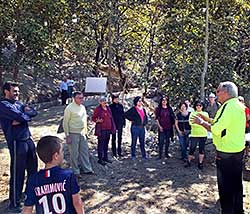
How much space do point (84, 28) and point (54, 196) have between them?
1268 centimetres

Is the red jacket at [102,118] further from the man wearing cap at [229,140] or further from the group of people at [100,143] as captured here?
the man wearing cap at [229,140]

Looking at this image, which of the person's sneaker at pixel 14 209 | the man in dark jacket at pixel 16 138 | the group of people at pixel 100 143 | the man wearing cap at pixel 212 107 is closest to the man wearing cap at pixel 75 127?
the group of people at pixel 100 143

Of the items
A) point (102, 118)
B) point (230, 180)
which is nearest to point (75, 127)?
point (102, 118)

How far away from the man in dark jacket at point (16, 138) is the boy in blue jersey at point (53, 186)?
2491 millimetres

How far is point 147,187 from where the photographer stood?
680 centimetres

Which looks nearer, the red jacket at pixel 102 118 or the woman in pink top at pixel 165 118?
the red jacket at pixel 102 118

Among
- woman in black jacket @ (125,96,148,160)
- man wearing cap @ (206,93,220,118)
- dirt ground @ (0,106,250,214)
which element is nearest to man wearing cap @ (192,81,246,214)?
dirt ground @ (0,106,250,214)

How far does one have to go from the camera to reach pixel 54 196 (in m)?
2.71

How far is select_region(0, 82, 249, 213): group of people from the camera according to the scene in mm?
2730

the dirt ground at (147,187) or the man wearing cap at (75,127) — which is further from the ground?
the man wearing cap at (75,127)

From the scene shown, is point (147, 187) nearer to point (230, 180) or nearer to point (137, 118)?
point (137, 118)

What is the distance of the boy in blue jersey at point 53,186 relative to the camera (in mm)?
2711

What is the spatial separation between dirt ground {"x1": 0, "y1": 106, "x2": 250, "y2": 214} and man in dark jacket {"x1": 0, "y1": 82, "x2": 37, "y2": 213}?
42 centimetres

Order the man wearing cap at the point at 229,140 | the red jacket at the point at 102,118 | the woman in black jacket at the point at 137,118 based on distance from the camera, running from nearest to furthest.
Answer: the man wearing cap at the point at 229,140 < the red jacket at the point at 102,118 < the woman in black jacket at the point at 137,118
